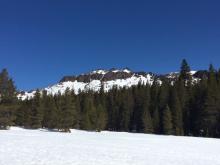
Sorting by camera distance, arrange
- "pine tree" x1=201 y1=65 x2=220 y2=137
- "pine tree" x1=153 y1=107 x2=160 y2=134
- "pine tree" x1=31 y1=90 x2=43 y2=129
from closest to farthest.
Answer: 1. "pine tree" x1=31 y1=90 x2=43 y2=129
2. "pine tree" x1=201 y1=65 x2=220 y2=137
3. "pine tree" x1=153 y1=107 x2=160 y2=134

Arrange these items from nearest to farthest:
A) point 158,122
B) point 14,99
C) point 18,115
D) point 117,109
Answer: point 14,99 → point 18,115 → point 158,122 → point 117,109

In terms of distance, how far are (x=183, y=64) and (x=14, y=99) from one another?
67.9 meters

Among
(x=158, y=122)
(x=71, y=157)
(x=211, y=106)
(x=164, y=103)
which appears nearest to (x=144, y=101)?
(x=164, y=103)

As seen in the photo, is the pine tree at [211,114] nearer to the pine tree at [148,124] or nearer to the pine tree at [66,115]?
the pine tree at [148,124]

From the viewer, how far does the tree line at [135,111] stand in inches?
2820

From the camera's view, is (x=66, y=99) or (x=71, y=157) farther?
(x=66, y=99)

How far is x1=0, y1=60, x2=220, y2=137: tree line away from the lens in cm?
7162

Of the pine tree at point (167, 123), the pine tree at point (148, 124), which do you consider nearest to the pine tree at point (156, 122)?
the pine tree at point (148, 124)

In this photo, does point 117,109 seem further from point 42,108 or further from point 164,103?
point 42,108

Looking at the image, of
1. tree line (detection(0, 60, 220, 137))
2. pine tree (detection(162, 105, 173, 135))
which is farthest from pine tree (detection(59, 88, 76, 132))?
pine tree (detection(162, 105, 173, 135))

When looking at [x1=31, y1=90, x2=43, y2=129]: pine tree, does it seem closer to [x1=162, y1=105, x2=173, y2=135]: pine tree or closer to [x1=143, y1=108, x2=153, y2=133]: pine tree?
[x1=143, y1=108, x2=153, y2=133]: pine tree

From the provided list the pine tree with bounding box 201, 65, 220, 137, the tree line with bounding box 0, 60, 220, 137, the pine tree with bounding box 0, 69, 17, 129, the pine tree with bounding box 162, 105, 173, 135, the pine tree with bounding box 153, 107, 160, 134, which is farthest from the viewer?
the pine tree with bounding box 153, 107, 160, 134

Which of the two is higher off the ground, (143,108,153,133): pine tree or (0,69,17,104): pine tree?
(0,69,17,104): pine tree

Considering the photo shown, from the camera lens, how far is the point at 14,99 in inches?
2682
